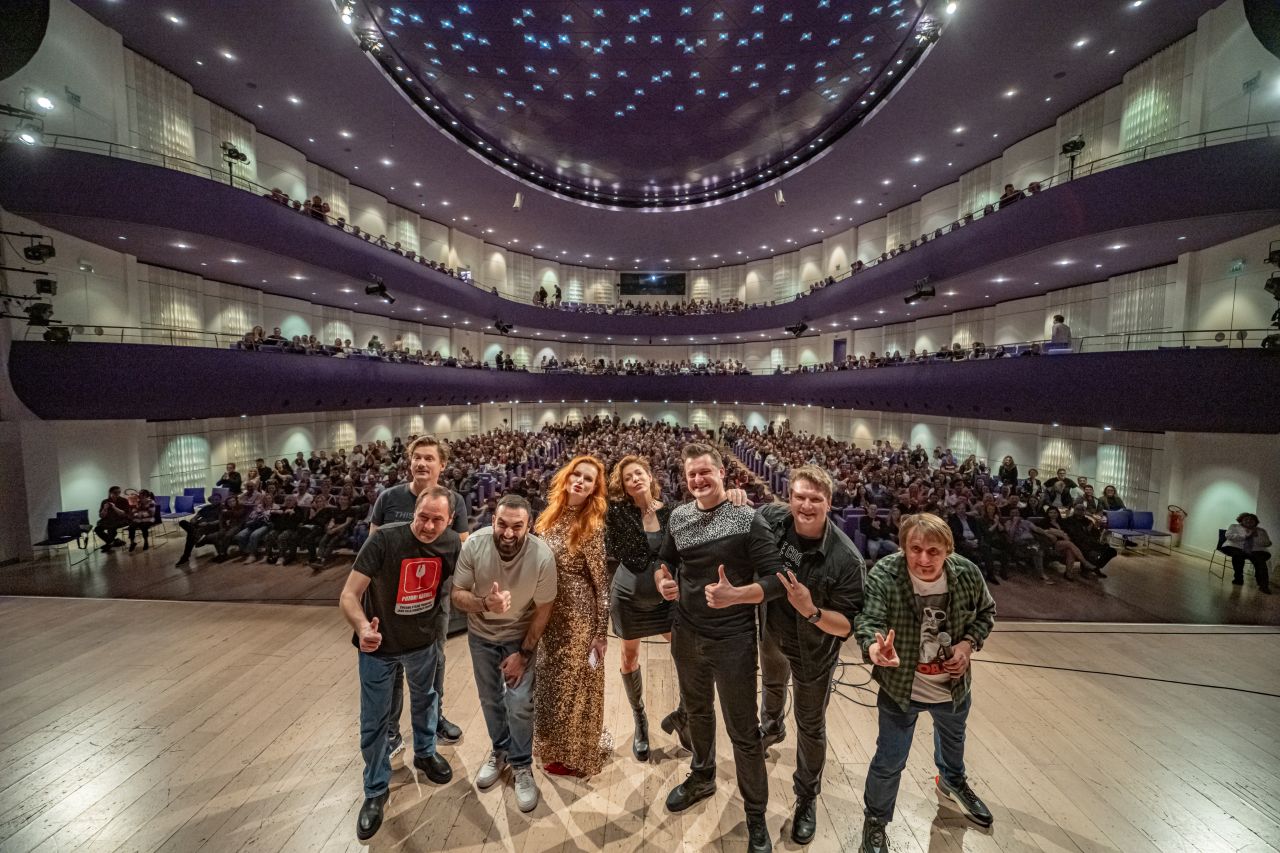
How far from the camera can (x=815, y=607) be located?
7.72ft

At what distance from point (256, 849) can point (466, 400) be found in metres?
19.9

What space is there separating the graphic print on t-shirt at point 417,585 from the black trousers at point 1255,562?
10.7 meters

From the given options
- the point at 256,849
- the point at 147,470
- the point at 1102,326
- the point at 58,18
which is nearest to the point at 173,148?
the point at 58,18

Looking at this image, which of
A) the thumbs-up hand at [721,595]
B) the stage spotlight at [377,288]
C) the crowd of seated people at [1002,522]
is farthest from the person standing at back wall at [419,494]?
the stage spotlight at [377,288]

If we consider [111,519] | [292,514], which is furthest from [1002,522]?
[111,519]

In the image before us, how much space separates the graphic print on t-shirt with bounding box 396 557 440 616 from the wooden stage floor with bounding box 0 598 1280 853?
1235mm

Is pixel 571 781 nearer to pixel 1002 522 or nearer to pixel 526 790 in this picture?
pixel 526 790

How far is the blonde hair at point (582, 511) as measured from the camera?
288cm

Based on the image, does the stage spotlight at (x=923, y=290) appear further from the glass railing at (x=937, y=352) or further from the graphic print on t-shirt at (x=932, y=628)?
the graphic print on t-shirt at (x=932, y=628)

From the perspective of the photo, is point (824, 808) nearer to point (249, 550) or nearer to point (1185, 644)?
point (1185, 644)

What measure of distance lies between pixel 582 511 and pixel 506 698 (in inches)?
48.8

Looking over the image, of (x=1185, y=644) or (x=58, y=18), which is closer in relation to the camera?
(x=1185, y=644)

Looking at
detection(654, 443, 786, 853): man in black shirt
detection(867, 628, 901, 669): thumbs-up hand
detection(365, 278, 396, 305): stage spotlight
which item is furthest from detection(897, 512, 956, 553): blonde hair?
detection(365, 278, 396, 305): stage spotlight

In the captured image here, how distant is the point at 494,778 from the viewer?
2959 millimetres
